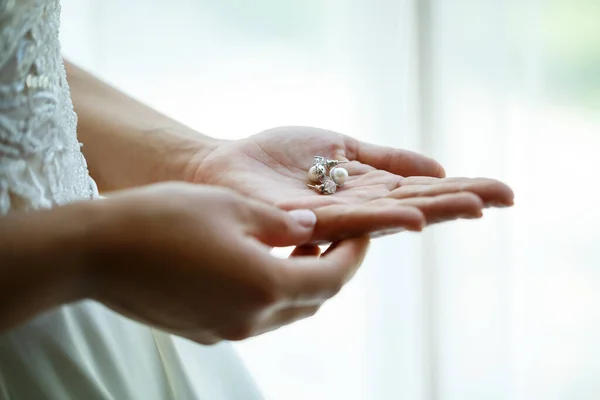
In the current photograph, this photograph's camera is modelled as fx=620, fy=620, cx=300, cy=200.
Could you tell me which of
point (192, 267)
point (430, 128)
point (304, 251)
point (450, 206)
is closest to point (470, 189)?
point (450, 206)

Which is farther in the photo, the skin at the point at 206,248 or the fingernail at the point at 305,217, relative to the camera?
the fingernail at the point at 305,217

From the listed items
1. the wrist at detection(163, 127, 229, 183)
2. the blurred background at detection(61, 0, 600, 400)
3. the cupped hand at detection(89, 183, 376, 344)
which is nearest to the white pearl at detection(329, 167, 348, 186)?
the wrist at detection(163, 127, 229, 183)

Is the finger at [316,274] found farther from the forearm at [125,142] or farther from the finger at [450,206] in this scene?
the forearm at [125,142]

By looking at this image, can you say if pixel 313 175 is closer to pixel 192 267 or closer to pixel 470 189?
pixel 470 189

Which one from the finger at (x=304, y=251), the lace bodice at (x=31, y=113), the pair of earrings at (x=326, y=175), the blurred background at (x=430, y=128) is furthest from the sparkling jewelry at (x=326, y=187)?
the blurred background at (x=430, y=128)

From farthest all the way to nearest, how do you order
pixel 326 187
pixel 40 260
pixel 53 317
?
pixel 326 187, pixel 53 317, pixel 40 260

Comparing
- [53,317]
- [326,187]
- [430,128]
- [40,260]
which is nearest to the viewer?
[40,260]
